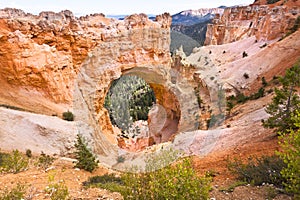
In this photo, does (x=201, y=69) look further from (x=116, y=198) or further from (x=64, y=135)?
(x=116, y=198)

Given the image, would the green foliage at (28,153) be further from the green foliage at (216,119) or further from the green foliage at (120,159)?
the green foliage at (216,119)

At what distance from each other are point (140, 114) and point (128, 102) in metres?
4.48

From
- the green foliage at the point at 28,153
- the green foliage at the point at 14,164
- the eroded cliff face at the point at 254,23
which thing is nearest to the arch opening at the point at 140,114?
the green foliage at the point at 28,153

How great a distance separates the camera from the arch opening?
21.2 metres

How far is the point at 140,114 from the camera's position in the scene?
38.8 m

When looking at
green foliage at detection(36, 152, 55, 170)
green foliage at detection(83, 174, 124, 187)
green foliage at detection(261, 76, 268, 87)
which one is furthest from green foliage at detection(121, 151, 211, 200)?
green foliage at detection(261, 76, 268, 87)

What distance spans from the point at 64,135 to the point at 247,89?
14949mm

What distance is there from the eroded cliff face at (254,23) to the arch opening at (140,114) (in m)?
14.4

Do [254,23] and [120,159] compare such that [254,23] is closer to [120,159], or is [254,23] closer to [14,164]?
[120,159]

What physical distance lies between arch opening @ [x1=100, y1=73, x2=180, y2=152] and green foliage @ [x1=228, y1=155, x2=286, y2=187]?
10884mm

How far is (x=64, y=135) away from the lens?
9.68m

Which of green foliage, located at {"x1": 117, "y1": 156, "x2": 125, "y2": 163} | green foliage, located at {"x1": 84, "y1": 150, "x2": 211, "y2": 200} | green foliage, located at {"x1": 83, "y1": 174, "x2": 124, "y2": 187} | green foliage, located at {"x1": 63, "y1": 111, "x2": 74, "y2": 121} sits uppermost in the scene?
green foliage, located at {"x1": 84, "y1": 150, "x2": 211, "y2": 200}

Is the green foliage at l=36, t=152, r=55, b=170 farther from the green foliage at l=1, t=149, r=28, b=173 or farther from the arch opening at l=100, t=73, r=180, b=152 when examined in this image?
the arch opening at l=100, t=73, r=180, b=152

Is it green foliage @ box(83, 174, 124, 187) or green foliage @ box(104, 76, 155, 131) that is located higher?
green foliage @ box(83, 174, 124, 187)
